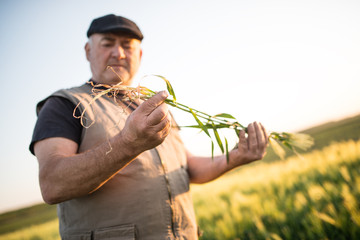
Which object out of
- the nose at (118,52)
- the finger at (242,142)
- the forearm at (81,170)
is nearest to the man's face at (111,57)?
the nose at (118,52)

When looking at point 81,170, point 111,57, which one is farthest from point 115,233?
point 111,57

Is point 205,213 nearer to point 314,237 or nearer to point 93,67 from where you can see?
point 314,237

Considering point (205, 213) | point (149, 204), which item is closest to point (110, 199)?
point (149, 204)

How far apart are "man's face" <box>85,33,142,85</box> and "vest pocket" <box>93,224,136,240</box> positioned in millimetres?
1093

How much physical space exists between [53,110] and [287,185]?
4565 millimetres

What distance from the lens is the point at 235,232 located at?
3.02 m

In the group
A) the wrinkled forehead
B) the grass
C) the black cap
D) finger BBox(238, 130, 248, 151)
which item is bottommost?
the grass

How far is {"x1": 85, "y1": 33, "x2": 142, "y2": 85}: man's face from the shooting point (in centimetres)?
180

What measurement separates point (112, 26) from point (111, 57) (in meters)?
0.26

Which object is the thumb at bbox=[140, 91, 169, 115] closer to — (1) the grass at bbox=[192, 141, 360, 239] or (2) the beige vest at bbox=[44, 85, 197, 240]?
(2) the beige vest at bbox=[44, 85, 197, 240]

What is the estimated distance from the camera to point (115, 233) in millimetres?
1263

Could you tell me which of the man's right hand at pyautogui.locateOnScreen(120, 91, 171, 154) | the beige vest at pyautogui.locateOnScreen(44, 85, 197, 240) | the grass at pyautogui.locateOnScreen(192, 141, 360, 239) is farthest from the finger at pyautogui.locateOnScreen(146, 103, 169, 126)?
the grass at pyautogui.locateOnScreen(192, 141, 360, 239)

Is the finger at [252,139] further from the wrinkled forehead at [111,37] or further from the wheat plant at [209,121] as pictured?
the wrinkled forehead at [111,37]

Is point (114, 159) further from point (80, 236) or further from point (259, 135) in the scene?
point (259, 135)
